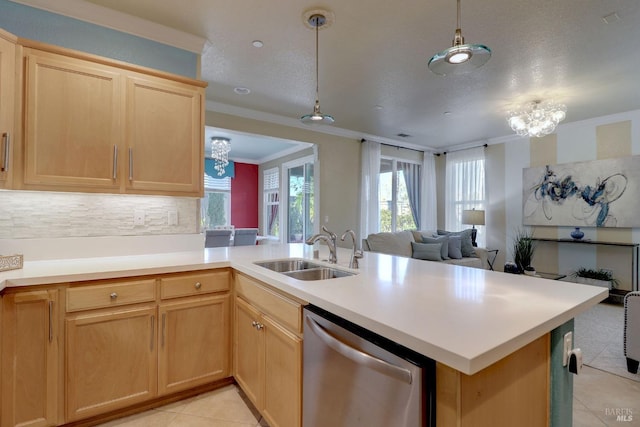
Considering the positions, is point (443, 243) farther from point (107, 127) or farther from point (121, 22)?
point (121, 22)

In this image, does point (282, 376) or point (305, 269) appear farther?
point (305, 269)

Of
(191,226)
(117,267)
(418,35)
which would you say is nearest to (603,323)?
(418,35)

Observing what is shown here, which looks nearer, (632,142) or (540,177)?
(632,142)

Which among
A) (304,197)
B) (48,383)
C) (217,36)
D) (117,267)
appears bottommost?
(48,383)

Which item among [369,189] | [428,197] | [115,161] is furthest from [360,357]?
[428,197]

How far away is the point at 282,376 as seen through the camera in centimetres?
148

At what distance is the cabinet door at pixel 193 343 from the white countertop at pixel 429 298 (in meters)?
→ 0.26

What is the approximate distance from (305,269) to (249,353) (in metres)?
0.61

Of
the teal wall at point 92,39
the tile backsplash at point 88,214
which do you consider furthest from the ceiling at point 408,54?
the tile backsplash at point 88,214

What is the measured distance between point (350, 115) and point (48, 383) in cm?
410

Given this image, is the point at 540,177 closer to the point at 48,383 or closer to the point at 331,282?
the point at 331,282

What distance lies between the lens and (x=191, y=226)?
2.56 meters

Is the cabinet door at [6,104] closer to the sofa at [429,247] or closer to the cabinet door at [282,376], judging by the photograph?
the cabinet door at [282,376]

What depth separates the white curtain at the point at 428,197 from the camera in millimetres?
6391
